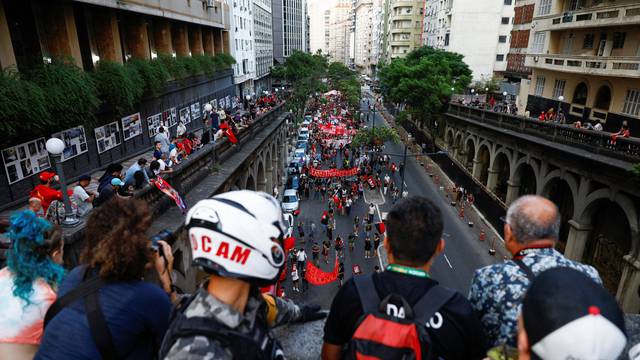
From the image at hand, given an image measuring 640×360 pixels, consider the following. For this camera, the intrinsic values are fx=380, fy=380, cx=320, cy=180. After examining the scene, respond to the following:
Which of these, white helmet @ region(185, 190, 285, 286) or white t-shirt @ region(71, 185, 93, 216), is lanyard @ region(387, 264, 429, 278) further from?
white t-shirt @ region(71, 185, 93, 216)

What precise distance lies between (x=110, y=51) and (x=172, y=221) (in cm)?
1314

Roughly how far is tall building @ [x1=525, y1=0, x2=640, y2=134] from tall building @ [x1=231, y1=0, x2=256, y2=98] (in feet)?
112

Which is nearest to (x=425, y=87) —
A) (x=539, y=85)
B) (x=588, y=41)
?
(x=539, y=85)

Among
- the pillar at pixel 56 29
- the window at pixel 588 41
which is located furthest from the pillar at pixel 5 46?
the window at pixel 588 41

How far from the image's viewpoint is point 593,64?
23.9m

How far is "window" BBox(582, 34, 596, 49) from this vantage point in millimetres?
26406

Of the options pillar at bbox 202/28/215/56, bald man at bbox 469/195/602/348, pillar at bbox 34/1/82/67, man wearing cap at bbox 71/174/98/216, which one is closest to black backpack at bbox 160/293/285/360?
bald man at bbox 469/195/602/348

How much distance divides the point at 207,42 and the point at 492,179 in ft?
92.0

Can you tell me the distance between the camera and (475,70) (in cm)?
5941

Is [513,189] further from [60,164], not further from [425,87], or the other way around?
[60,164]

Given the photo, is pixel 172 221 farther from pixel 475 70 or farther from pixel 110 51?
pixel 475 70

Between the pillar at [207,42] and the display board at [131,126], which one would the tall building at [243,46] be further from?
the display board at [131,126]

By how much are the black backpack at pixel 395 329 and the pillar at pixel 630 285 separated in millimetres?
18345

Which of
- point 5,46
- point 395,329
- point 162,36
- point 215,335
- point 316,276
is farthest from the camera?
point 162,36
